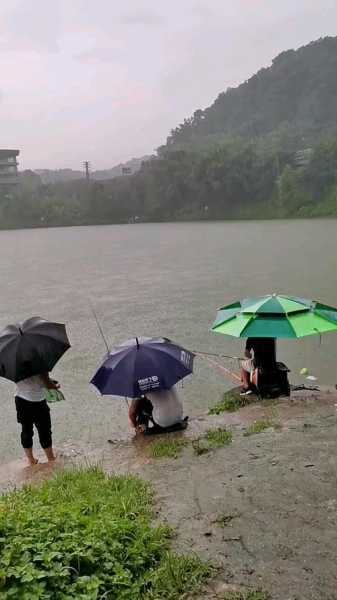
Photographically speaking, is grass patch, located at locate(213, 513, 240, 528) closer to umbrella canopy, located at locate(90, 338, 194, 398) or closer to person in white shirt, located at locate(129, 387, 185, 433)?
umbrella canopy, located at locate(90, 338, 194, 398)

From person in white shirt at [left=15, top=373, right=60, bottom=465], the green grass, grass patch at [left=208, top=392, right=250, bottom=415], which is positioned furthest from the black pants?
grass patch at [left=208, top=392, right=250, bottom=415]

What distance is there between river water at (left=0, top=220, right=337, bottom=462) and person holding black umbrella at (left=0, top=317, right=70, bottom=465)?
116 cm

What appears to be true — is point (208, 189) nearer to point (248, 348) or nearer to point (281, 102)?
point (281, 102)

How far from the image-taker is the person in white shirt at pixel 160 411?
434cm

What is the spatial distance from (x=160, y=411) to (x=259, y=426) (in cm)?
75

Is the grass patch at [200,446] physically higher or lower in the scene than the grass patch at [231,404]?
higher

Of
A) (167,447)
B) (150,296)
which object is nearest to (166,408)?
(167,447)

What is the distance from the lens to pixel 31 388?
4.09 m

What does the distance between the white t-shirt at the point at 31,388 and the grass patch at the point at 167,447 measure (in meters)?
0.90

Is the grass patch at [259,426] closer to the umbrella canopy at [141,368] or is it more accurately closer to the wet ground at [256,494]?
the wet ground at [256,494]

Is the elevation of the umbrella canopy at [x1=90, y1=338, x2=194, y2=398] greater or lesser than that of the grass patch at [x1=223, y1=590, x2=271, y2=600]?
greater

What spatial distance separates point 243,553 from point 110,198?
202 feet

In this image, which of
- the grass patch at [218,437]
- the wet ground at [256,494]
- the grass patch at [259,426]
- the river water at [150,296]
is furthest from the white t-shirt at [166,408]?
the river water at [150,296]

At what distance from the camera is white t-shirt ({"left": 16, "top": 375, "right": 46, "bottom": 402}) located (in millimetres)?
4070
